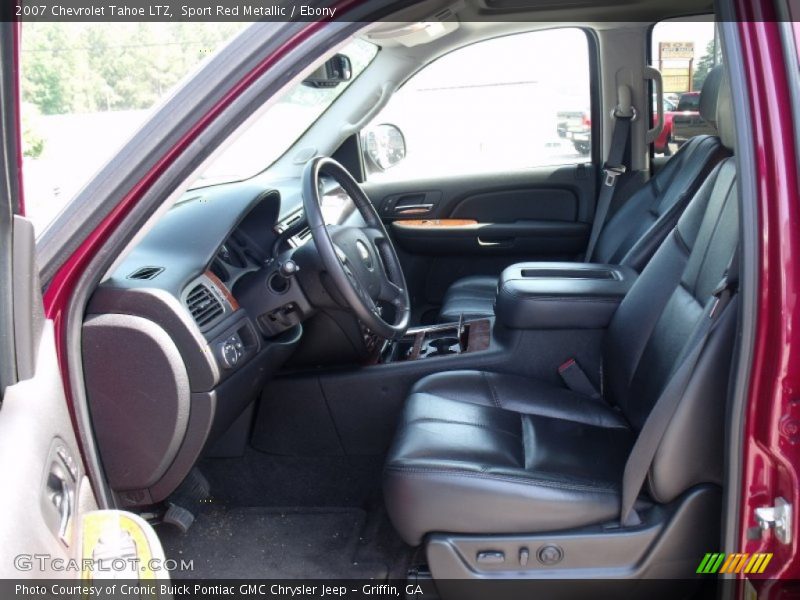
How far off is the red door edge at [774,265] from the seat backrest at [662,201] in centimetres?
110

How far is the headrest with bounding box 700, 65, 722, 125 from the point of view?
2.39 meters

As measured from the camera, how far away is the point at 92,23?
4.83ft

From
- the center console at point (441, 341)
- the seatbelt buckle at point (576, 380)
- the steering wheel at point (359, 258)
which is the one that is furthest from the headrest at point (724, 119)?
the steering wheel at point (359, 258)

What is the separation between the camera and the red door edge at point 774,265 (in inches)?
50.6

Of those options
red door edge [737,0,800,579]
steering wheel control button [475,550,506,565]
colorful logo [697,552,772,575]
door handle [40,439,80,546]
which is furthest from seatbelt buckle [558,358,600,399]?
door handle [40,439,80,546]

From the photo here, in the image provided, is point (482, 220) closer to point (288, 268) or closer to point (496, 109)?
point (496, 109)

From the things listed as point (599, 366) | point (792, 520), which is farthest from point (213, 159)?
point (599, 366)

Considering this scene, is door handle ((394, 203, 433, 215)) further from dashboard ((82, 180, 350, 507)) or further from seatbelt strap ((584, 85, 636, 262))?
dashboard ((82, 180, 350, 507))

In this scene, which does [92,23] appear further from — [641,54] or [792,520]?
[641,54]

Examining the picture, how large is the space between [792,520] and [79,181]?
1.34 meters

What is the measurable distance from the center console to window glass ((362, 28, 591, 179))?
124 centimetres

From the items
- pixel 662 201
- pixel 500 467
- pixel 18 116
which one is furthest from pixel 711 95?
pixel 18 116
